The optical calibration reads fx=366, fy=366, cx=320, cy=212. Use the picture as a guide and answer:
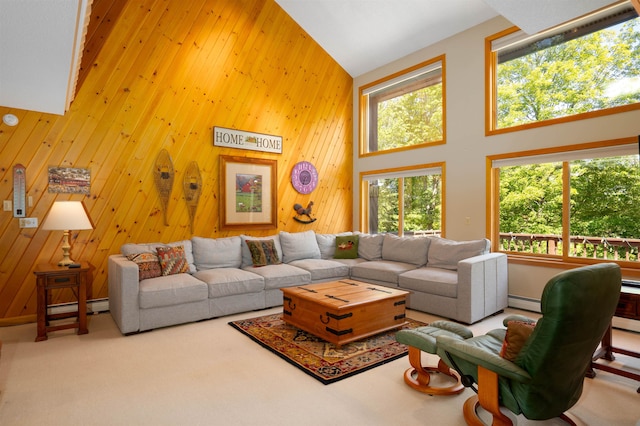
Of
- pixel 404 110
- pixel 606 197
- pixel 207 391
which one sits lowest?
pixel 207 391

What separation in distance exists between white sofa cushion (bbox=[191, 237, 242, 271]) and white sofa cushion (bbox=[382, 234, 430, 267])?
2178mm

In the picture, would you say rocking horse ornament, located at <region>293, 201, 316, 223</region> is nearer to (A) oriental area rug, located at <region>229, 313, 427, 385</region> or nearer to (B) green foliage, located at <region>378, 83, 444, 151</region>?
(B) green foliage, located at <region>378, 83, 444, 151</region>

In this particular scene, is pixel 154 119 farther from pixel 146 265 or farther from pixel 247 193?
pixel 146 265

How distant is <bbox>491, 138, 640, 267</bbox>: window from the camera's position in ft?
13.0

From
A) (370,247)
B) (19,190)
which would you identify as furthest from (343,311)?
(19,190)

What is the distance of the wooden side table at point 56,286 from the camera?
3.48 meters

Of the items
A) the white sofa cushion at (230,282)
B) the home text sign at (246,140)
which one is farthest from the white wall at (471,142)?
the white sofa cushion at (230,282)

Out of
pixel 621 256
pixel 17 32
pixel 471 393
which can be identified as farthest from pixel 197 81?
pixel 621 256

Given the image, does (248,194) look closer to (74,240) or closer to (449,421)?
(74,240)

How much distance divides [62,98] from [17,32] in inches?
59.4

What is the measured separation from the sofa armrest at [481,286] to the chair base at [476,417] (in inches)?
65.7

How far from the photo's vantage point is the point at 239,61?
218 inches

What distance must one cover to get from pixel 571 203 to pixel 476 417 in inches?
131

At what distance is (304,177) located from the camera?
20.8 feet
